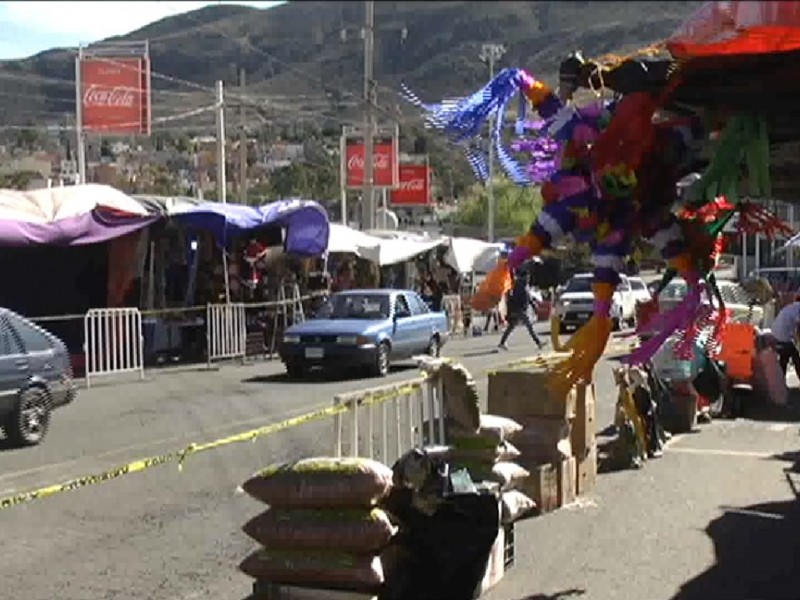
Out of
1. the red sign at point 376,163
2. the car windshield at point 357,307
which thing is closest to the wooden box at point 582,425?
the car windshield at point 357,307

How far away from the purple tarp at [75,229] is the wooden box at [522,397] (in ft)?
40.6

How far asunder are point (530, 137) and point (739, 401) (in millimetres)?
9515

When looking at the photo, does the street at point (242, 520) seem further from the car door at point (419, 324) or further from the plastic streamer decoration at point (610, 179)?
the car door at point (419, 324)

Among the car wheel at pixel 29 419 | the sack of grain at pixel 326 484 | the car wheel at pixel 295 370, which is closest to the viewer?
the sack of grain at pixel 326 484

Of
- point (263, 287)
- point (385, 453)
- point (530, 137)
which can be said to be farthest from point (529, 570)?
point (263, 287)

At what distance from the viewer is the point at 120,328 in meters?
20.9

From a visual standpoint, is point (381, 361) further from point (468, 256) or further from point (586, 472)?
point (468, 256)

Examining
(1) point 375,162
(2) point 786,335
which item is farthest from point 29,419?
(1) point 375,162

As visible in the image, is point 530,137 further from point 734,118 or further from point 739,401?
point 739,401

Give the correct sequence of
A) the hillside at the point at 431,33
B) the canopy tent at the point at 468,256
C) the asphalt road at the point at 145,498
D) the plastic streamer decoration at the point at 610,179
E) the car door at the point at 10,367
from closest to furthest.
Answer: the hillside at the point at 431,33 → the plastic streamer decoration at the point at 610,179 → the asphalt road at the point at 145,498 → the car door at the point at 10,367 → the canopy tent at the point at 468,256

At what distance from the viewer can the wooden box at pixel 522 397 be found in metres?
9.60

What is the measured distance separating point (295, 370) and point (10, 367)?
27.5 ft

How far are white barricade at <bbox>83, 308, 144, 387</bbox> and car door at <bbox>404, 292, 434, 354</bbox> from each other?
16.1 feet

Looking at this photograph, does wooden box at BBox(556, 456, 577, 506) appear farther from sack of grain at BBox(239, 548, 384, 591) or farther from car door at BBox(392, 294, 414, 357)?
car door at BBox(392, 294, 414, 357)
